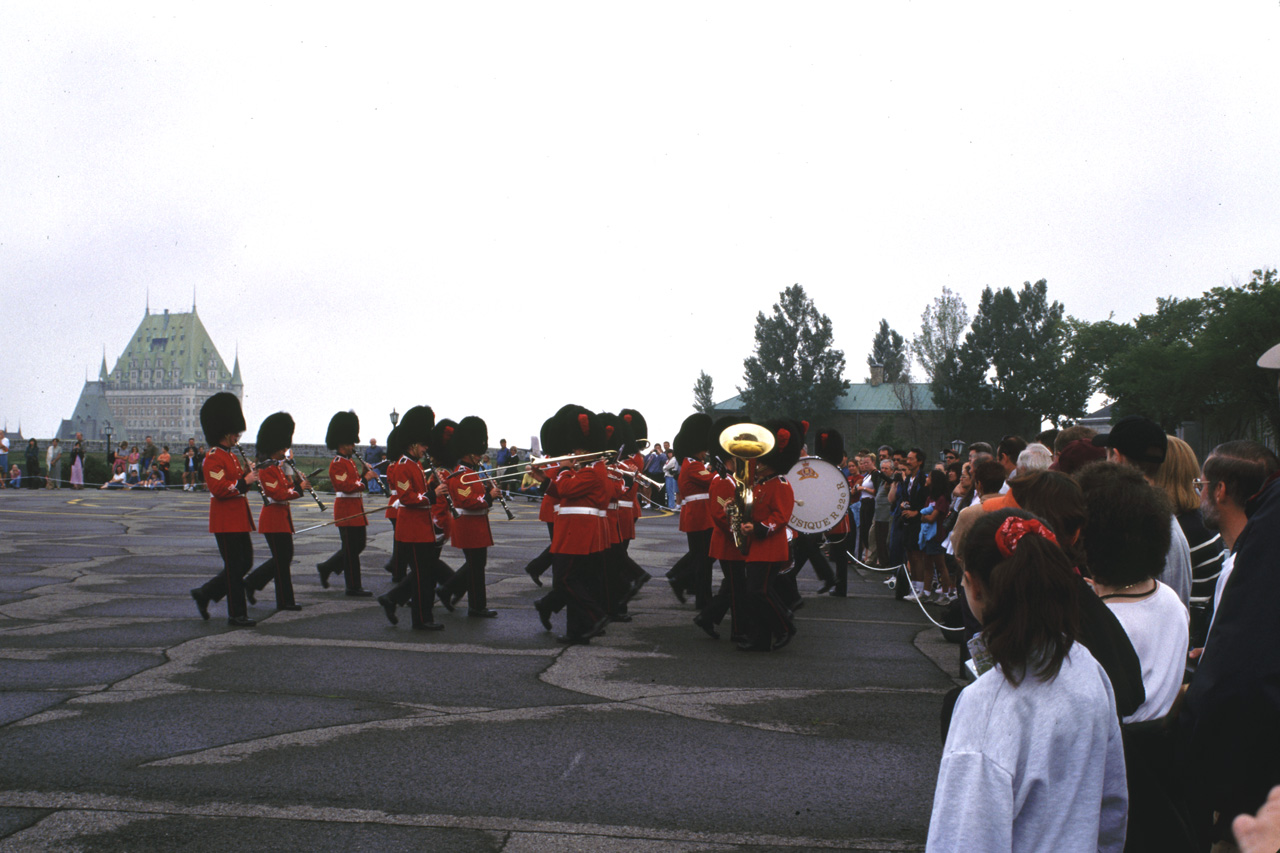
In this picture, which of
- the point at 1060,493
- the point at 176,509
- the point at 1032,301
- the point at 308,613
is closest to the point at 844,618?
the point at 308,613

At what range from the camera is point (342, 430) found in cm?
1273

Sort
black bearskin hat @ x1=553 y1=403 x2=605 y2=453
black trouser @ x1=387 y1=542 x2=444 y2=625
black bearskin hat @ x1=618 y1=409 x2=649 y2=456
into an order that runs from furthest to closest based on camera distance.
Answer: black bearskin hat @ x1=618 y1=409 x2=649 y2=456 → black trouser @ x1=387 y1=542 x2=444 y2=625 → black bearskin hat @ x1=553 y1=403 x2=605 y2=453

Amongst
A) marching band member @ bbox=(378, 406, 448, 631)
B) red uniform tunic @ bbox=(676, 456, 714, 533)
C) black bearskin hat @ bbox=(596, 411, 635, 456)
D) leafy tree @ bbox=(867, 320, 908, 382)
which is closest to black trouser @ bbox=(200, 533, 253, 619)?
marching band member @ bbox=(378, 406, 448, 631)

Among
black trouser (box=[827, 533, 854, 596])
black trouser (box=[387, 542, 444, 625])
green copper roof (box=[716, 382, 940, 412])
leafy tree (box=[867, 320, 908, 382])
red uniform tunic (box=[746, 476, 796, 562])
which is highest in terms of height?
leafy tree (box=[867, 320, 908, 382])

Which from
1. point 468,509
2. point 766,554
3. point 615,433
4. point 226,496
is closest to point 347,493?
point 226,496

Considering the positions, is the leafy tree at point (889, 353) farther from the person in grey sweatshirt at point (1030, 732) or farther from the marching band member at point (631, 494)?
the person in grey sweatshirt at point (1030, 732)

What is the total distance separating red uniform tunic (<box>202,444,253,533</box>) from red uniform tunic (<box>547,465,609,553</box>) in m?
3.15

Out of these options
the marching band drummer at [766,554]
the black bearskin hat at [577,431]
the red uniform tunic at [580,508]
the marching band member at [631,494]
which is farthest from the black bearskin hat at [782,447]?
the marching band member at [631,494]

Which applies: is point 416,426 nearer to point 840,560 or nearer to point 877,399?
point 840,560

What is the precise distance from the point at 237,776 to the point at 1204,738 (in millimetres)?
4477

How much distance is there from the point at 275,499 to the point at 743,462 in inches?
196

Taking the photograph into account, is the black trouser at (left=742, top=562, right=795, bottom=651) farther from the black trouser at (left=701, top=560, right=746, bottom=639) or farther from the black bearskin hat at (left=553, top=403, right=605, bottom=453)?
the black bearskin hat at (left=553, top=403, right=605, bottom=453)

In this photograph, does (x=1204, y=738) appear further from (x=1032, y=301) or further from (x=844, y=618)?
(x=1032, y=301)

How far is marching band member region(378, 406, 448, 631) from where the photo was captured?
32.5ft
